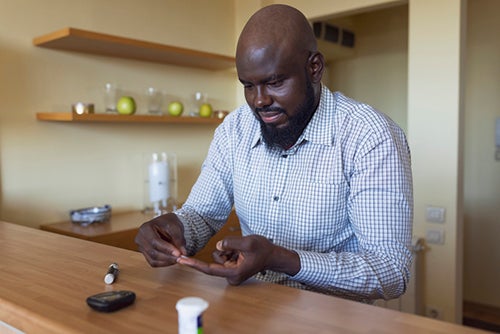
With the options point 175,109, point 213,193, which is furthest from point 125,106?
point 213,193

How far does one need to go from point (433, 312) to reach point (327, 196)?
77.1 inches

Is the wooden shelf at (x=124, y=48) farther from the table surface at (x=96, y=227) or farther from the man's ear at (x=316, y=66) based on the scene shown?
the man's ear at (x=316, y=66)

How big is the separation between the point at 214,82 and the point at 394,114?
6.10 feet

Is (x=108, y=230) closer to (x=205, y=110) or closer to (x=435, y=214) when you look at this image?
(x=205, y=110)

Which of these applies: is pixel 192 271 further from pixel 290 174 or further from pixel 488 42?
pixel 488 42

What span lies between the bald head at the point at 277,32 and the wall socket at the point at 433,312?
6.99 feet

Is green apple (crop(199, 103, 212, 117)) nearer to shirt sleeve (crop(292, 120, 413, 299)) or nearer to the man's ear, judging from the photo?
the man's ear

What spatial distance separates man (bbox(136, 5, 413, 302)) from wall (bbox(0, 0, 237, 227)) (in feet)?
4.36

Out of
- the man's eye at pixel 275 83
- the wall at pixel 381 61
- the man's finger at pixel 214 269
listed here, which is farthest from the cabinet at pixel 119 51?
the wall at pixel 381 61

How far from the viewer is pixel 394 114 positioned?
436 centimetres

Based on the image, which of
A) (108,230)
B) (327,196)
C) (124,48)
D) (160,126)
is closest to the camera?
(327,196)

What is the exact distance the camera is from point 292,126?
4.10 feet

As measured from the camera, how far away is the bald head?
1155mm

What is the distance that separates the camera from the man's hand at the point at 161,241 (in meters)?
1.06
